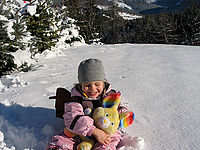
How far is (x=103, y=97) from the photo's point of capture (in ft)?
5.31

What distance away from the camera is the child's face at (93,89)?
1.58 m

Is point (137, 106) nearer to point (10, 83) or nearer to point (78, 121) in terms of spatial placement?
point (78, 121)

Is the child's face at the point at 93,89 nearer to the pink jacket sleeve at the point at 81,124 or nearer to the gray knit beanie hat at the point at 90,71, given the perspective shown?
the gray knit beanie hat at the point at 90,71

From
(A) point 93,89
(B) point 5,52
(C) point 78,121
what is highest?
(B) point 5,52

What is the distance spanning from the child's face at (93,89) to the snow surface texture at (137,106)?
18.0 inches

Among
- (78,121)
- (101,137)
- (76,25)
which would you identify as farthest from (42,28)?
(76,25)

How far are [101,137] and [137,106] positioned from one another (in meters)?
0.79

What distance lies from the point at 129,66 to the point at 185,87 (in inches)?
57.0

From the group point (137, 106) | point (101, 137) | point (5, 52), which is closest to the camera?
point (101, 137)

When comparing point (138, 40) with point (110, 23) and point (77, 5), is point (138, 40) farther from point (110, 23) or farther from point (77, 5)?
point (77, 5)

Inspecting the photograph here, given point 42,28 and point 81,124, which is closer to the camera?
point 81,124

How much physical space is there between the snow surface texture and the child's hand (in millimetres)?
170

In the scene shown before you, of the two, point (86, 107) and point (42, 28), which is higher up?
point (42, 28)

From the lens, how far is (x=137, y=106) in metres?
2.02
